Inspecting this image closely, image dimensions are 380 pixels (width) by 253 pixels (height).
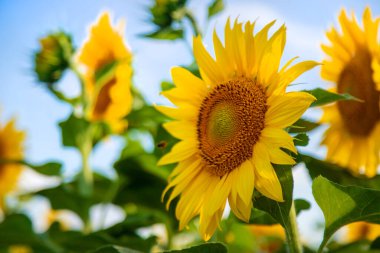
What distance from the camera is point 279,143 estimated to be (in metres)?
0.91

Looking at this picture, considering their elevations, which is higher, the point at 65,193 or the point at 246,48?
the point at 246,48

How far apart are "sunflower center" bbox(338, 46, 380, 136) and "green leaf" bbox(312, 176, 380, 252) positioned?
0.58 m

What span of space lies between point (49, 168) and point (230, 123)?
0.84 metres

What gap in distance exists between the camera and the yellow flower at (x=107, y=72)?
2.04 metres

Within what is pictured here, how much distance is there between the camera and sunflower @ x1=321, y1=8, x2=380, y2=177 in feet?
4.76

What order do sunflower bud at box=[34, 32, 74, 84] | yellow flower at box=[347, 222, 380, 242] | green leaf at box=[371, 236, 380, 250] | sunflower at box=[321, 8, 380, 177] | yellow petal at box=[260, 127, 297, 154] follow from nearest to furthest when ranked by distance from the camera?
yellow petal at box=[260, 127, 297, 154], green leaf at box=[371, 236, 380, 250], sunflower at box=[321, 8, 380, 177], sunflower bud at box=[34, 32, 74, 84], yellow flower at box=[347, 222, 380, 242]

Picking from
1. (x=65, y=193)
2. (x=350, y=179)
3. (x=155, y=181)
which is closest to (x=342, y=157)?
(x=350, y=179)

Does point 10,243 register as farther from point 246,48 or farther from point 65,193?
point 246,48

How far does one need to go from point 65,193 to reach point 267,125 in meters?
1.12

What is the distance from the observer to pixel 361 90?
1.48 m

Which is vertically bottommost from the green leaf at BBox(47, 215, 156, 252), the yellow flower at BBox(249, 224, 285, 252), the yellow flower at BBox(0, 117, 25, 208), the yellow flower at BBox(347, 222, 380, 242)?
the yellow flower at BBox(347, 222, 380, 242)

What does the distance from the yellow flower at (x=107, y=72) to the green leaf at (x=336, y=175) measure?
0.92m

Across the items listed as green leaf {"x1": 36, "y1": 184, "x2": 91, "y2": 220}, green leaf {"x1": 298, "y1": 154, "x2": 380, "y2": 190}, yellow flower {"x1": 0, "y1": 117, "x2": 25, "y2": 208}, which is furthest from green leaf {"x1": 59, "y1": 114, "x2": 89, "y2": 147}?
green leaf {"x1": 298, "y1": 154, "x2": 380, "y2": 190}

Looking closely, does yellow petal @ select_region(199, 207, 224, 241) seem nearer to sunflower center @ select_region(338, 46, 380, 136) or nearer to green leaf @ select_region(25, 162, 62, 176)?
sunflower center @ select_region(338, 46, 380, 136)
